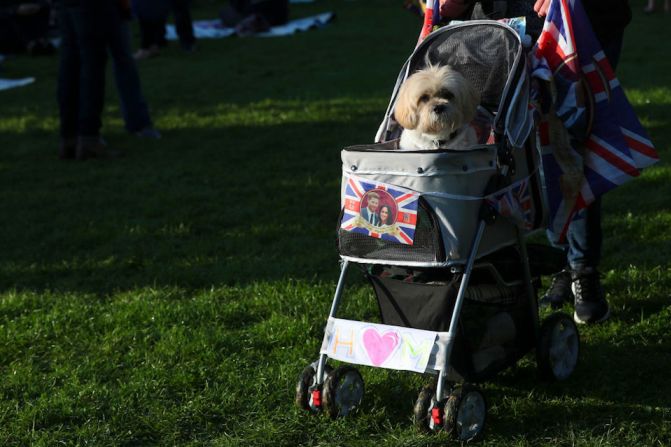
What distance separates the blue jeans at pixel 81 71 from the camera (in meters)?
8.67

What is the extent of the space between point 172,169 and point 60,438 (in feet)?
15.7

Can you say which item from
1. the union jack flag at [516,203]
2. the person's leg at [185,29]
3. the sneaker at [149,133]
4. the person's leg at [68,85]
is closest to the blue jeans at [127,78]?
the sneaker at [149,133]

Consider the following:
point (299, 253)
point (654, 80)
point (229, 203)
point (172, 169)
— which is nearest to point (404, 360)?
point (299, 253)

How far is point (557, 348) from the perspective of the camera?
13.5ft

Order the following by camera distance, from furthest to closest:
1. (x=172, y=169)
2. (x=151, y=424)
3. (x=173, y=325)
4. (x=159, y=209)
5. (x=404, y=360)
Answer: (x=172, y=169) < (x=159, y=209) < (x=173, y=325) < (x=151, y=424) < (x=404, y=360)

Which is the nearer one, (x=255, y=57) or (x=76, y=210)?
(x=76, y=210)

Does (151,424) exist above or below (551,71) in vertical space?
below

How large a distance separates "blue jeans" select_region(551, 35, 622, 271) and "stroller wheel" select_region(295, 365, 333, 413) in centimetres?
155

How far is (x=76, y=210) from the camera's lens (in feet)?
24.2

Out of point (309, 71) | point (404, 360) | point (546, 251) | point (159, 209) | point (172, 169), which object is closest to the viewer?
point (404, 360)

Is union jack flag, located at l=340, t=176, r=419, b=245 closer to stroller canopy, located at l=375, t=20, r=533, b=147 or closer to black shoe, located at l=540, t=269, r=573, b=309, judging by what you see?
stroller canopy, located at l=375, t=20, r=533, b=147

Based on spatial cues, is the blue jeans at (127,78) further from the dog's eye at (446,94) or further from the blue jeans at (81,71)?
the dog's eye at (446,94)

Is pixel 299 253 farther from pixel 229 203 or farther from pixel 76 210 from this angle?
pixel 76 210

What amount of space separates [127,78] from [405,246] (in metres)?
6.50
